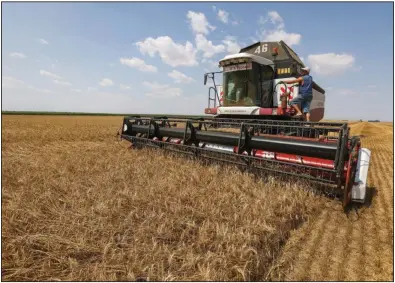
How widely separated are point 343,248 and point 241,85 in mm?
5504

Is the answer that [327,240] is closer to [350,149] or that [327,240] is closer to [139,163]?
[350,149]

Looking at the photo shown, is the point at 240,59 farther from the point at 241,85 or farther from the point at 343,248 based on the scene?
the point at 343,248

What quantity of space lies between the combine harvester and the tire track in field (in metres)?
0.28

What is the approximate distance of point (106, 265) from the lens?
1.68 meters

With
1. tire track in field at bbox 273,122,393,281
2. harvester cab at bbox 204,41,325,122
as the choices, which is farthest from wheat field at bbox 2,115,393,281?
harvester cab at bbox 204,41,325,122

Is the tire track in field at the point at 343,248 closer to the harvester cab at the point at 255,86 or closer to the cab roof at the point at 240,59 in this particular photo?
the harvester cab at the point at 255,86

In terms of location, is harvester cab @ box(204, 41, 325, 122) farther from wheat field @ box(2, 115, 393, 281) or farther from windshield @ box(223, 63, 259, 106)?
wheat field @ box(2, 115, 393, 281)

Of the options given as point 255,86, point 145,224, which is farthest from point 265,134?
point 145,224

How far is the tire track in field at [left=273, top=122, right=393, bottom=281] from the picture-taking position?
6.16ft

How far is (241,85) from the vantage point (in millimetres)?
7141

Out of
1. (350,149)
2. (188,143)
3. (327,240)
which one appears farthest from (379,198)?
(188,143)

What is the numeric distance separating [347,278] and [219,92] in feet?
20.9

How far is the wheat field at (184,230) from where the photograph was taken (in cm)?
171

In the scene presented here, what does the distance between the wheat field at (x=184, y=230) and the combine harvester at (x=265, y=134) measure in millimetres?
351
